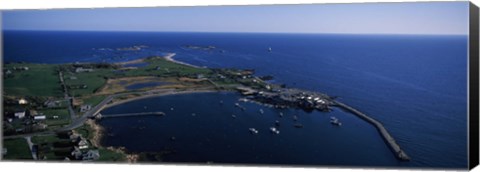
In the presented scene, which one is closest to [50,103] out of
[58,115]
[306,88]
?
[58,115]

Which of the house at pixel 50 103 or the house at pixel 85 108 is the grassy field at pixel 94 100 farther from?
the house at pixel 50 103

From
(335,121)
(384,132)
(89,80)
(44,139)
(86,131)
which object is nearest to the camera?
(384,132)

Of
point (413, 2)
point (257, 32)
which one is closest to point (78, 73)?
point (257, 32)

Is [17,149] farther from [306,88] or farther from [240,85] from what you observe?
[306,88]

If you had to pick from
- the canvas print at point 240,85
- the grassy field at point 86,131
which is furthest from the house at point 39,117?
the grassy field at point 86,131

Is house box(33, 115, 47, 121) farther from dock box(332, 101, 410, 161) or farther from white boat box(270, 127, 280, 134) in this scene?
dock box(332, 101, 410, 161)

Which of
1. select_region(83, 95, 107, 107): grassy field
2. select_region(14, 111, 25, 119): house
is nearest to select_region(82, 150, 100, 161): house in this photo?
select_region(83, 95, 107, 107): grassy field
